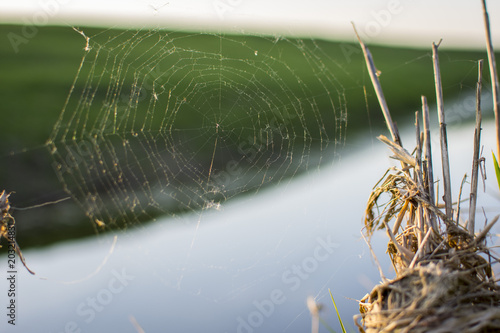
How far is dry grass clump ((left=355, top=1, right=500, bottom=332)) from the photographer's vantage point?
115 cm

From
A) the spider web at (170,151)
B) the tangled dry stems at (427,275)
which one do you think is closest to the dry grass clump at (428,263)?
the tangled dry stems at (427,275)

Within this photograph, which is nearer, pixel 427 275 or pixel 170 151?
pixel 427 275

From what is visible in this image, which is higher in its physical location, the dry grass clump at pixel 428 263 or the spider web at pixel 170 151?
the spider web at pixel 170 151

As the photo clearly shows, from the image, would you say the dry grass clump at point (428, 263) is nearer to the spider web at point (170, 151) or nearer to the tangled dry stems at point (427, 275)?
the tangled dry stems at point (427, 275)

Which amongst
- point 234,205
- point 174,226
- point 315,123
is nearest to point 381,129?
point 315,123

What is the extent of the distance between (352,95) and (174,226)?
7.78m

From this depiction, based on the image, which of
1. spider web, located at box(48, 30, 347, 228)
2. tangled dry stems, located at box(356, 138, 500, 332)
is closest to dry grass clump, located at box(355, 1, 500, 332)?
tangled dry stems, located at box(356, 138, 500, 332)

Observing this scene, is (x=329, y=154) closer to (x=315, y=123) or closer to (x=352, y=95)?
(x=315, y=123)

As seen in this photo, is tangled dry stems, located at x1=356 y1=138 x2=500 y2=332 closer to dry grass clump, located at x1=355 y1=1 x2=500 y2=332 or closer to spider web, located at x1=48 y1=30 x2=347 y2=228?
dry grass clump, located at x1=355 y1=1 x2=500 y2=332

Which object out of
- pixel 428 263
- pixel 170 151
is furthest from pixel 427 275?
pixel 170 151

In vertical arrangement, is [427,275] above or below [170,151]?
below

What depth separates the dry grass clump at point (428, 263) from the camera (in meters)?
1.15

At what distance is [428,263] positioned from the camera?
52.2 inches

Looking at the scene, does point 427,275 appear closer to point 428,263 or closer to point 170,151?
point 428,263
